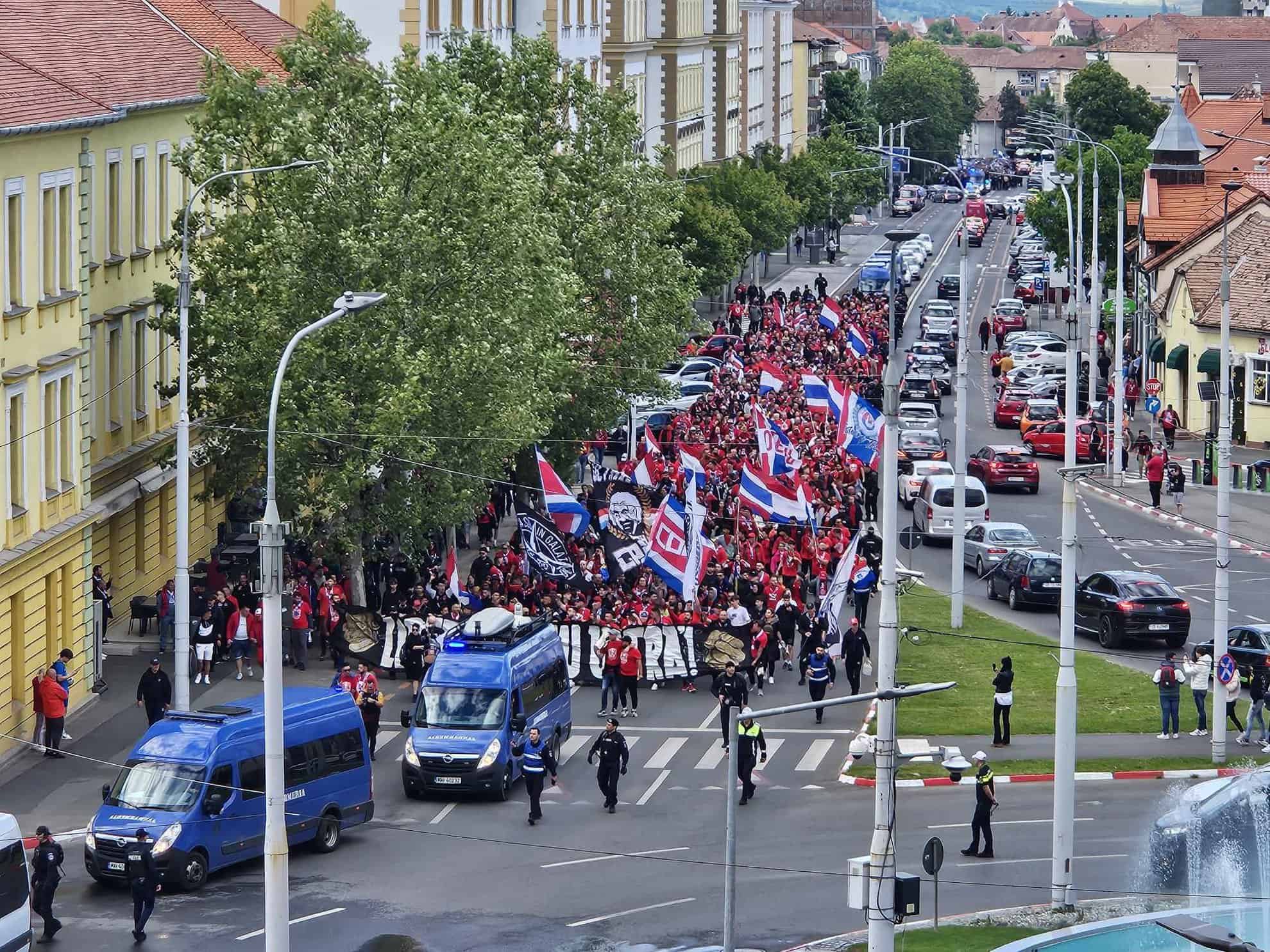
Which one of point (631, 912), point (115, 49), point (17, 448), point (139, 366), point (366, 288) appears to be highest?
point (115, 49)

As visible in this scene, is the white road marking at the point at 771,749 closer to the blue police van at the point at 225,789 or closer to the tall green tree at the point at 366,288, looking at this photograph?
the blue police van at the point at 225,789

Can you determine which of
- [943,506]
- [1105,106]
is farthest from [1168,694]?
[1105,106]

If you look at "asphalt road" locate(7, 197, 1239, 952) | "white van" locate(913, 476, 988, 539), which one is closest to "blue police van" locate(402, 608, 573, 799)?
"asphalt road" locate(7, 197, 1239, 952)

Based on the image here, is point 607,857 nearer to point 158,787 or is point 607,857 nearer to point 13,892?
point 158,787

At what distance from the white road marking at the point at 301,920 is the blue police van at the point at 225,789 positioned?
2027 mm

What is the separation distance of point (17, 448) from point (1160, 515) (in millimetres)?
33760

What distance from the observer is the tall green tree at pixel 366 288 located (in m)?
44.2

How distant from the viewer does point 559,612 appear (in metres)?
44.0

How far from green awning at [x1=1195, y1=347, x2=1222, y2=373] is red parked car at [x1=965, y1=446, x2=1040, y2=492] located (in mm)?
12691

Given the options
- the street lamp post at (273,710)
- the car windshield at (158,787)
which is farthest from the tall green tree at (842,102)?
the street lamp post at (273,710)

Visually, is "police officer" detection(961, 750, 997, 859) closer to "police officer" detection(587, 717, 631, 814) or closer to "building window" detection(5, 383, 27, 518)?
"police officer" detection(587, 717, 631, 814)

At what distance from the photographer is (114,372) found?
156 feet

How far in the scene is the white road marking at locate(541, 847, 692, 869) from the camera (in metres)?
32.2

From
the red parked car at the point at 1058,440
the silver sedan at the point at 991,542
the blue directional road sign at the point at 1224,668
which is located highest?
the red parked car at the point at 1058,440
